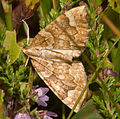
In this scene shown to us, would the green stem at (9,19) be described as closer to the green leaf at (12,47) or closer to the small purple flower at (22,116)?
the green leaf at (12,47)

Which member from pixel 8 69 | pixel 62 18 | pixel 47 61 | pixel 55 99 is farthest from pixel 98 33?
pixel 8 69

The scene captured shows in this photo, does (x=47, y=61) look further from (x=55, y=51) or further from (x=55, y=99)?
(x=55, y=99)

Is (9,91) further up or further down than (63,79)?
further up

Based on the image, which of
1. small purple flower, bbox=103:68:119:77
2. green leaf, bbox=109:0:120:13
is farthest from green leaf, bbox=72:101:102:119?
green leaf, bbox=109:0:120:13

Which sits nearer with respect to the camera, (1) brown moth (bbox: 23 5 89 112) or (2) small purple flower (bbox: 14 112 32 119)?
(2) small purple flower (bbox: 14 112 32 119)

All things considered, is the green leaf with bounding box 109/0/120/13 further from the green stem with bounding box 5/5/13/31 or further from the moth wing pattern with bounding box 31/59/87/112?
the green stem with bounding box 5/5/13/31

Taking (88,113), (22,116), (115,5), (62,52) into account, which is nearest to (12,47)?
(62,52)
